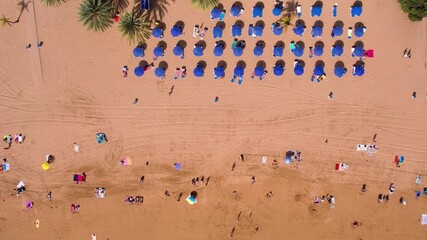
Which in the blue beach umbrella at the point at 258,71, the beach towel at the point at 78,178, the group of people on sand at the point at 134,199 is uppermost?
the blue beach umbrella at the point at 258,71

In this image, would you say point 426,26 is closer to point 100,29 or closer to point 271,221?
point 271,221

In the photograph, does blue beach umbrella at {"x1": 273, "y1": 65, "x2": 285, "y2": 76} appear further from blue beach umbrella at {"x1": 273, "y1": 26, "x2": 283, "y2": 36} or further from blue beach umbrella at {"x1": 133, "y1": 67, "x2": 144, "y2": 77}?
blue beach umbrella at {"x1": 133, "y1": 67, "x2": 144, "y2": 77}

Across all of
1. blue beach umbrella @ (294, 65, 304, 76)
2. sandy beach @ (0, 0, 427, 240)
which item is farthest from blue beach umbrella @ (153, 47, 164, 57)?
blue beach umbrella @ (294, 65, 304, 76)

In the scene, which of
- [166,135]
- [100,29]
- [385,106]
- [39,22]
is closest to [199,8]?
[100,29]

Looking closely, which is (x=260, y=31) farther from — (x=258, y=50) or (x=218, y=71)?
(x=218, y=71)

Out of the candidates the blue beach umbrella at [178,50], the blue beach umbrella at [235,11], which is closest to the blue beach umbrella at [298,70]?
the blue beach umbrella at [235,11]

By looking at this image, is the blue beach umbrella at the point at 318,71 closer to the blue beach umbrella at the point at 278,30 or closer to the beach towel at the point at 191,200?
the blue beach umbrella at the point at 278,30

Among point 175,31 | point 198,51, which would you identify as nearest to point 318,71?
point 198,51
